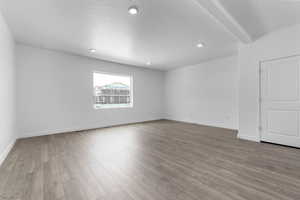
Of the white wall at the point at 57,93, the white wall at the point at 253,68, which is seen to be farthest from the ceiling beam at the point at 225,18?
the white wall at the point at 57,93

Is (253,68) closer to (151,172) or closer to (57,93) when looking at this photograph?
(151,172)

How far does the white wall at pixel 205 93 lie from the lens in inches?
188

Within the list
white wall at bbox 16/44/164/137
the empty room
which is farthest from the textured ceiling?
white wall at bbox 16/44/164/137

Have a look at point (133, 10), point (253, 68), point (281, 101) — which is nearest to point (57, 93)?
point (133, 10)

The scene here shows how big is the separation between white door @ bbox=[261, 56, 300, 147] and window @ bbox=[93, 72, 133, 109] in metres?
4.69

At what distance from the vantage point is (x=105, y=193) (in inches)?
59.0

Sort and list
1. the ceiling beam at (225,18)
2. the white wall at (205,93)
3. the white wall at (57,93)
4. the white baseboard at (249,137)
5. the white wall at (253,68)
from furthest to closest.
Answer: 1. the white wall at (205,93)
2. the white wall at (57,93)
3. the white baseboard at (249,137)
4. the white wall at (253,68)
5. the ceiling beam at (225,18)

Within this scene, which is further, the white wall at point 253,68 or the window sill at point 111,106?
the window sill at point 111,106

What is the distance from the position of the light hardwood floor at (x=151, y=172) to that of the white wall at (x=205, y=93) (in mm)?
2000

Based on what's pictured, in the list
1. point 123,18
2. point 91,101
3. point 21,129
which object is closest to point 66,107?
point 91,101

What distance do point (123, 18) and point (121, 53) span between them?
1.94m

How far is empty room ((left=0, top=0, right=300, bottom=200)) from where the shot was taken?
5.60 feet

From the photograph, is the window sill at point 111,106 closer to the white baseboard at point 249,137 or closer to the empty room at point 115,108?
the empty room at point 115,108

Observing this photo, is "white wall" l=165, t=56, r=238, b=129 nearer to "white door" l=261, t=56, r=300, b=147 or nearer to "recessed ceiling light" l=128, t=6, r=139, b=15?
"white door" l=261, t=56, r=300, b=147
